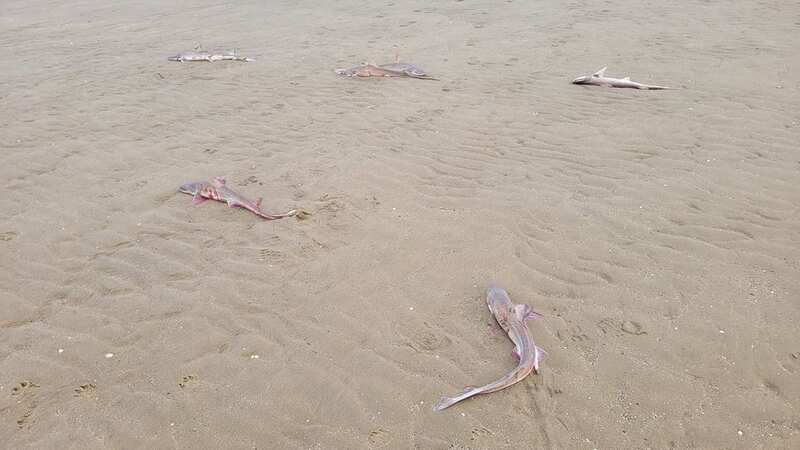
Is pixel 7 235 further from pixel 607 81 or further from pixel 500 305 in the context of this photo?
pixel 607 81

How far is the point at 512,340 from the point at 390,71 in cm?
660

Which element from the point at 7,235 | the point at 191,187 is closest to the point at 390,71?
the point at 191,187

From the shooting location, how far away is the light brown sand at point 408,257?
11.6ft

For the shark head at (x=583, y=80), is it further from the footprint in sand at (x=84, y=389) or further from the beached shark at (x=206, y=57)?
the footprint in sand at (x=84, y=389)

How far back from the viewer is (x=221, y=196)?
582 cm

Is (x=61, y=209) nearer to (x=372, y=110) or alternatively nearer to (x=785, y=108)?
(x=372, y=110)

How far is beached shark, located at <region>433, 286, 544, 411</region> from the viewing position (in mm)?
3566

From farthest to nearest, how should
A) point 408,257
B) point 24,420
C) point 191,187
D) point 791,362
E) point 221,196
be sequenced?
1. point 191,187
2. point 221,196
3. point 408,257
4. point 791,362
5. point 24,420

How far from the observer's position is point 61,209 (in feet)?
19.4

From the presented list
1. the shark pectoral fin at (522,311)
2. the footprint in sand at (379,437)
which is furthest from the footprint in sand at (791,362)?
A: the footprint in sand at (379,437)

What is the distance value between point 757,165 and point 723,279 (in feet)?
7.52

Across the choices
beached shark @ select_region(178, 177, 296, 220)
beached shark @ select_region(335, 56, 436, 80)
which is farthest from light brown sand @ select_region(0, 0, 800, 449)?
beached shark @ select_region(335, 56, 436, 80)

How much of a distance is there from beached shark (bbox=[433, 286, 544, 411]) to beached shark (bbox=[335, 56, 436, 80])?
19.2 feet

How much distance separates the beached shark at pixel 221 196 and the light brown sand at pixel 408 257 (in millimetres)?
132
